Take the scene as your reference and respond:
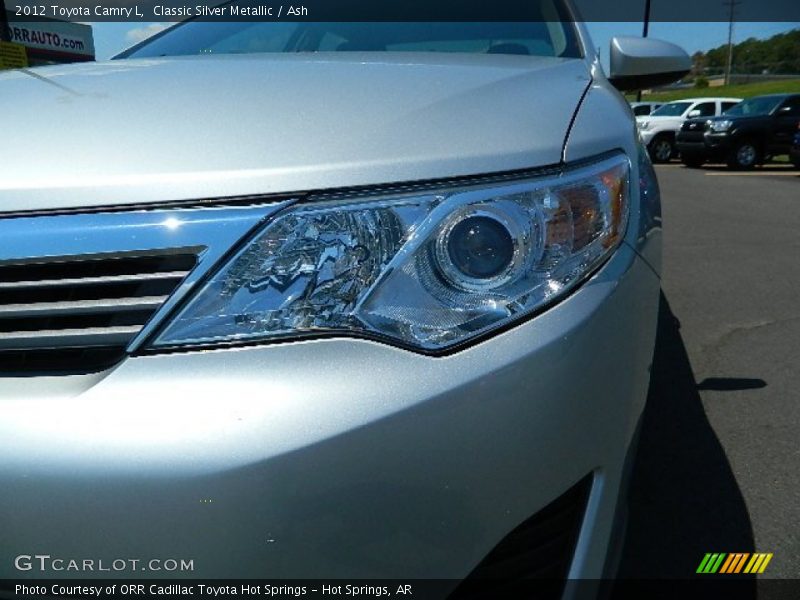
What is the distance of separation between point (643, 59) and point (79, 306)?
2072 millimetres

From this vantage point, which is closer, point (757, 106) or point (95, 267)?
point (95, 267)

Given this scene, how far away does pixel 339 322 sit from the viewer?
0.97 metres

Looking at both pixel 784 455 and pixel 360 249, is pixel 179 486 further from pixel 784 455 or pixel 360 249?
pixel 784 455

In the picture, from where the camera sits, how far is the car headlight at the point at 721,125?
50.6 feet

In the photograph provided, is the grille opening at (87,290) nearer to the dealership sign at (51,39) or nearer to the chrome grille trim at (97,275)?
the chrome grille trim at (97,275)

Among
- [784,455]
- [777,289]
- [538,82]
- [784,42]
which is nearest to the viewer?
[538,82]

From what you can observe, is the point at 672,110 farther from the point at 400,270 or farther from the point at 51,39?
the point at 400,270

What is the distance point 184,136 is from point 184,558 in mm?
606

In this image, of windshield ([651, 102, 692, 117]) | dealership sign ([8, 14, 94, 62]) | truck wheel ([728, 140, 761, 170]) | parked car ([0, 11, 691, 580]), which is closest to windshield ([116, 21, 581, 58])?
parked car ([0, 11, 691, 580])

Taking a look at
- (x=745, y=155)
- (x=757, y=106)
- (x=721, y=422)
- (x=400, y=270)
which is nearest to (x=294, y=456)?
(x=400, y=270)

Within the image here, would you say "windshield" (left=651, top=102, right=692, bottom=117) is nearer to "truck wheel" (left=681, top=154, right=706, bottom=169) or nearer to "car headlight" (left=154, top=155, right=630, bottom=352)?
"truck wheel" (left=681, top=154, right=706, bottom=169)

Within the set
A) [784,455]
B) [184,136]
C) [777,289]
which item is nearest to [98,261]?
[184,136]

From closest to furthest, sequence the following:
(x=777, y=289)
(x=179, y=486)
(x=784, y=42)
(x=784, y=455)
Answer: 1. (x=179, y=486)
2. (x=784, y=455)
3. (x=777, y=289)
4. (x=784, y=42)

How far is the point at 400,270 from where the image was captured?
998mm
